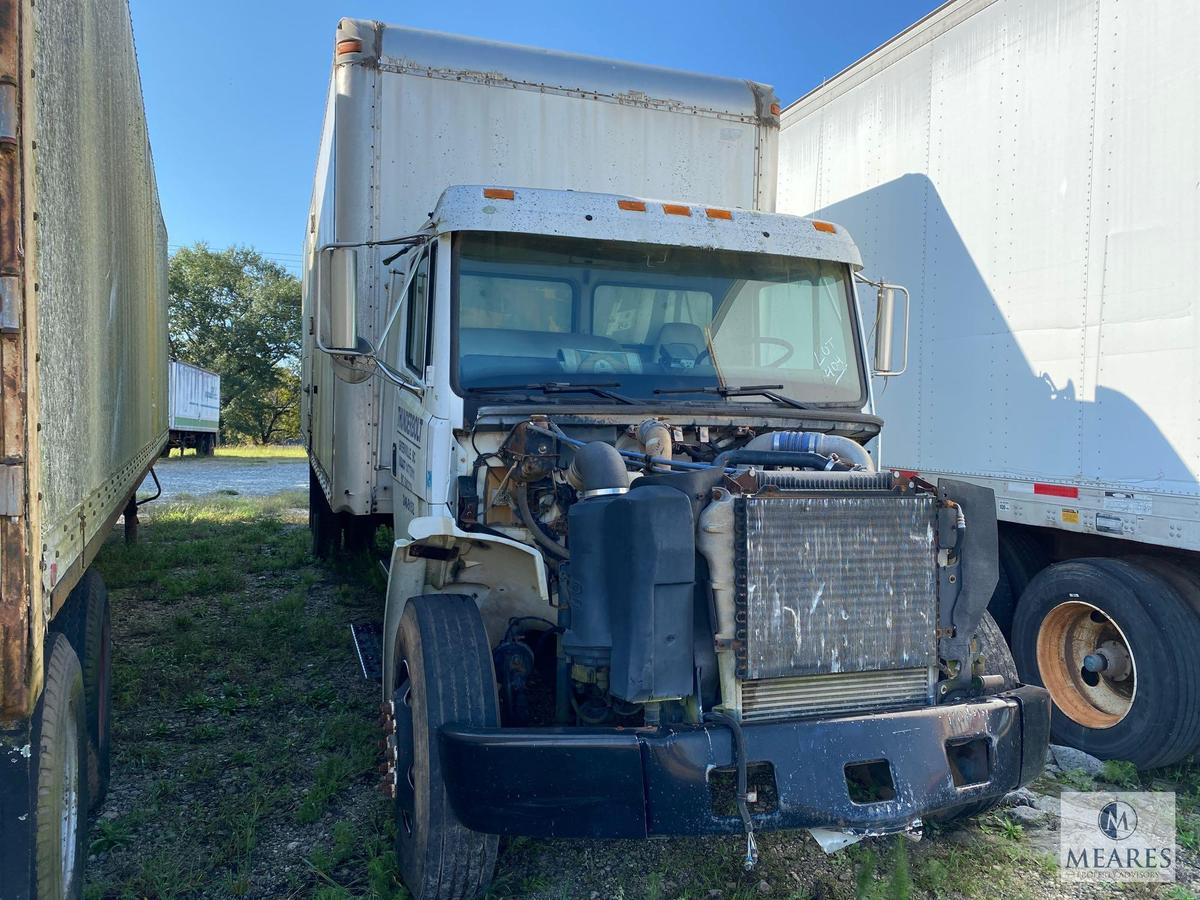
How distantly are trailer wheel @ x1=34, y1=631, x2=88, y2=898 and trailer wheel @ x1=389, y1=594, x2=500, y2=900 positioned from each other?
1074 millimetres

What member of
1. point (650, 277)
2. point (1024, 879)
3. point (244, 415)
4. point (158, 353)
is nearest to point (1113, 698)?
point (1024, 879)

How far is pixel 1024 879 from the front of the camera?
3502 millimetres

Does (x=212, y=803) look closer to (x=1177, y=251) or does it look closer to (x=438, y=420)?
(x=438, y=420)

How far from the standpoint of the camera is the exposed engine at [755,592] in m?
2.75

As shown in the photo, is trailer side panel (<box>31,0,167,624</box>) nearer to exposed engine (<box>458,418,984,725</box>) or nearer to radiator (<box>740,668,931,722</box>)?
exposed engine (<box>458,418,984,725</box>)

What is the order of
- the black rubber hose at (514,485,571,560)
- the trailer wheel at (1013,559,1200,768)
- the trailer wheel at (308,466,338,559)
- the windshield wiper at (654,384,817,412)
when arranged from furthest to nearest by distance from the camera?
the trailer wheel at (308,466,338,559) → the trailer wheel at (1013,559,1200,768) → the windshield wiper at (654,384,817,412) → the black rubber hose at (514,485,571,560)

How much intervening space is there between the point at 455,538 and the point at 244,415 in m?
46.7

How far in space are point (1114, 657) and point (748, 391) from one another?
8.66ft

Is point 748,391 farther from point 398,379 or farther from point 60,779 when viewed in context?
point 60,779

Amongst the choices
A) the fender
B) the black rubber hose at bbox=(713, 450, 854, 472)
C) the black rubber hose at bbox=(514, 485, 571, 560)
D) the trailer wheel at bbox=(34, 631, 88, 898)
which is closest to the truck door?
the fender

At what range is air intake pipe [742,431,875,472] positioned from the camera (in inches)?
143

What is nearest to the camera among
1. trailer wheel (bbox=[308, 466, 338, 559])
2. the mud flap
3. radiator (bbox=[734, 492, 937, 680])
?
radiator (bbox=[734, 492, 937, 680])

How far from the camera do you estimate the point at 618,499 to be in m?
2.79

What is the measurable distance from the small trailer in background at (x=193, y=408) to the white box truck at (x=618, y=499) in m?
22.5
